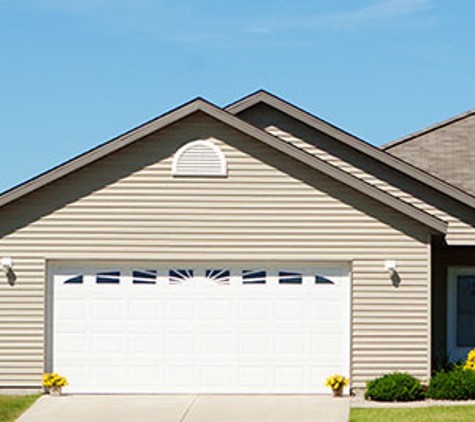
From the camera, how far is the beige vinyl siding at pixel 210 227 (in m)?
19.7

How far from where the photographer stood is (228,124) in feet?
64.1

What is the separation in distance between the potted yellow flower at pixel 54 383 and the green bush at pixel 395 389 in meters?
5.34

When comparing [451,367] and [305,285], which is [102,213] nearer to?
[305,285]

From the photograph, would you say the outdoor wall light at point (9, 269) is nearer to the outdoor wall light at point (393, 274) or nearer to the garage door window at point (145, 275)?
the garage door window at point (145, 275)

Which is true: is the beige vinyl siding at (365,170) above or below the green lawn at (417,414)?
above

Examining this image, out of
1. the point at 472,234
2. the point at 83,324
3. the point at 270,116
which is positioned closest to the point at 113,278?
the point at 83,324

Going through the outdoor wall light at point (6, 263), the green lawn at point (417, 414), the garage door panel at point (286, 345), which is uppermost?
the outdoor wall light at point (6, 263)

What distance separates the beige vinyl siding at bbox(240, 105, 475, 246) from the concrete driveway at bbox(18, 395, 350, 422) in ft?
16.5

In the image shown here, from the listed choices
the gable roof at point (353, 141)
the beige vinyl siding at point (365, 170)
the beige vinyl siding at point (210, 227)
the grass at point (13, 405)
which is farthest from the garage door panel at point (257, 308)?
the gable roof at point (353, 141)

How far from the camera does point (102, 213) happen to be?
19.7 meters

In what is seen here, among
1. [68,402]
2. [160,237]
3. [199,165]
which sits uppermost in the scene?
[199,165]

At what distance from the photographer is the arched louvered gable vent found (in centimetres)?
1967

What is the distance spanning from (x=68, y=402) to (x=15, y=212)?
3513mm

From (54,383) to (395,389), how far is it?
19.4ft
